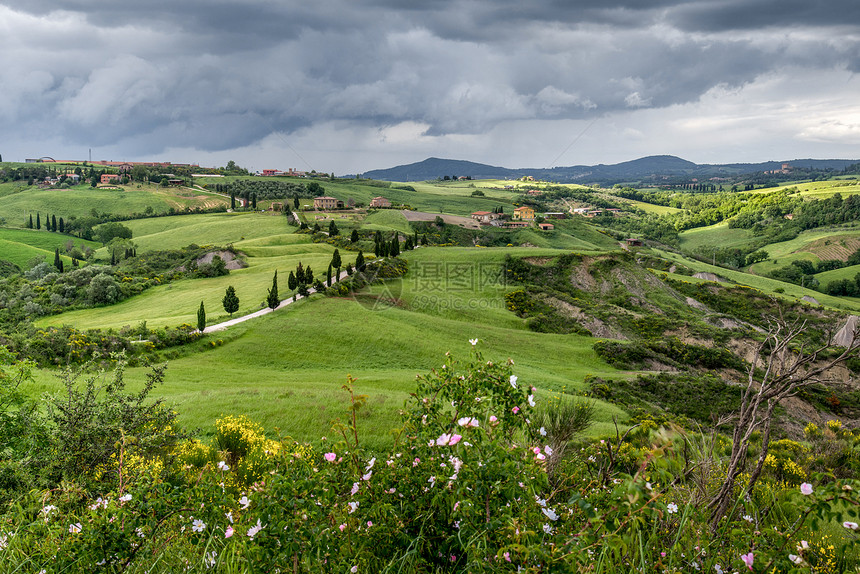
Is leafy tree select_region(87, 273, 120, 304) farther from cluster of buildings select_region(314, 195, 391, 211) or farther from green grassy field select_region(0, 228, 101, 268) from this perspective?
cluster of buildings select_region(314, 195, 391, 211)

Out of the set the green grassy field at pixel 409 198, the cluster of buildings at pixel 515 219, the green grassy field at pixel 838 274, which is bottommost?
the green grassy field at pixel 838 274

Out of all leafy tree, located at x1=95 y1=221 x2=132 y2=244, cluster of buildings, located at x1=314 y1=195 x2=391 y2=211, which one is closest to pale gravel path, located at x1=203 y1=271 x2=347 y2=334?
cluster of buildings, located at x1=314 y1=195 x2=391 y2=211

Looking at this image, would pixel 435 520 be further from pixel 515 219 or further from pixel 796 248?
pixel 796 248

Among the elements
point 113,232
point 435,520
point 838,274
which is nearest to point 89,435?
point 435,520

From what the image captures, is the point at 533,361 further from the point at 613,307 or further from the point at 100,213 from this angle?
the point at 100,213

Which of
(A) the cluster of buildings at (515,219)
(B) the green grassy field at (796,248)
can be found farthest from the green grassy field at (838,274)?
(A) the cluster of buildings at (515,219)

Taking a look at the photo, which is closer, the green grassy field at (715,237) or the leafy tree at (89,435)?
the leafy tree at (89,435)

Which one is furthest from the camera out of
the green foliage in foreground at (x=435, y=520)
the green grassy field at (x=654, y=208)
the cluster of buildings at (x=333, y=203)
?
the green grassy field at (x=654, y=208)

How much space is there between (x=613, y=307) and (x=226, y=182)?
139039 millimetres

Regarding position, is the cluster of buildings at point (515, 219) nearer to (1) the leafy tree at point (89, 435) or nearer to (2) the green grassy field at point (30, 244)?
(2) the green grassy field at point (30, 244)

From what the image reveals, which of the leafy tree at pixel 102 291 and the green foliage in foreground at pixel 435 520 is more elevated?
the green foliage in foreground at pixel 435 520

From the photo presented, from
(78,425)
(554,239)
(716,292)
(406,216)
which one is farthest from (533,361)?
(406,216)

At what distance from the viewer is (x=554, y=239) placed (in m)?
94.5

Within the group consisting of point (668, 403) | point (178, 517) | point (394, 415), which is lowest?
point (668, 403)
